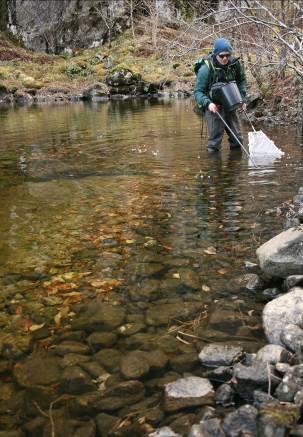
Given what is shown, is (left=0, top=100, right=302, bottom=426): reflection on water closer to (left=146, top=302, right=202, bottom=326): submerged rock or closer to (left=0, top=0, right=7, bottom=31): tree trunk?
(left=146, top=302, right=202, bottom=326): submerged rock

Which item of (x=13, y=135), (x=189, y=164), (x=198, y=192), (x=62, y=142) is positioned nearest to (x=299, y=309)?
(x=198, y=192)

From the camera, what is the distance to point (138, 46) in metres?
44.9

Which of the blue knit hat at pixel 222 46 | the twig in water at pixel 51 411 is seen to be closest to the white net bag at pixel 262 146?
the blue knit hat at pixel 222 46

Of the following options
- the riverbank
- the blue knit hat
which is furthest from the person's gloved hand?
the riverbank

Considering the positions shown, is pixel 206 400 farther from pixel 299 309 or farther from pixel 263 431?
pixel 299 309

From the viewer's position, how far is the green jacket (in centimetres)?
888

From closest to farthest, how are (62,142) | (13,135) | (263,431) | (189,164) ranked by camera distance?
1. (263,431)
2. (189,164)
3. (62,142)
4. (13,135)

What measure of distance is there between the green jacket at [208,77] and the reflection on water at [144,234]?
119 centimetres

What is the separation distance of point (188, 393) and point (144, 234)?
2.81 meters

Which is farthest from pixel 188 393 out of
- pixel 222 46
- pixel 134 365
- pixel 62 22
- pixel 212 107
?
pixel 62 22

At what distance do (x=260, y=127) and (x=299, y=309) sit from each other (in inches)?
439

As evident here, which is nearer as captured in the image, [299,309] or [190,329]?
[299,309]

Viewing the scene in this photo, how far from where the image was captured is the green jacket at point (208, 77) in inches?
349

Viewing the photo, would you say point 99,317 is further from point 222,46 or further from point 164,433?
point 222,46
